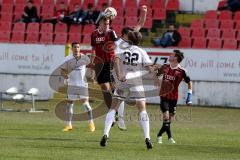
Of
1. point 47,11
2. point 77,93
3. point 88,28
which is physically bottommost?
point 77,93

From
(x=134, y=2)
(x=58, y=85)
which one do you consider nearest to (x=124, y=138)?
(x=58, y=85)

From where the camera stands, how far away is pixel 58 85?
2925 cm

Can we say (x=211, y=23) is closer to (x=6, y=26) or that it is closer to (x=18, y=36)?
(x=18, y=36)

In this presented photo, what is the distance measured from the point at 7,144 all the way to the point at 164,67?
12.2 ft

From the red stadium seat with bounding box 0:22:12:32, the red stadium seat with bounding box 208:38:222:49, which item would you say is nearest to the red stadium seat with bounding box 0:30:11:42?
the red stadium seat with bounding box 0:22:12:32

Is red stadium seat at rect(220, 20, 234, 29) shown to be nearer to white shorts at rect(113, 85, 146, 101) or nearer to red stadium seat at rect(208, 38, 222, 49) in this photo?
red stadium seat at rect(208, 38, 222, 49)

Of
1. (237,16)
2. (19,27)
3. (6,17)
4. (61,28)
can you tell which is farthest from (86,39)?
(237,16)

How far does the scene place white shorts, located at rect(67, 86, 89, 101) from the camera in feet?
65.1

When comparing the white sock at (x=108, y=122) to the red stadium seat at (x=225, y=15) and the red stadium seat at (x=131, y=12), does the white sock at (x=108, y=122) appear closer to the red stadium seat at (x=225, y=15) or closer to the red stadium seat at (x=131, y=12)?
the red stadium seat at (x=225, y=15)

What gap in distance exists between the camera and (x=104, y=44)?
18.8 metres

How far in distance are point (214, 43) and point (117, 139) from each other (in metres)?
12.7

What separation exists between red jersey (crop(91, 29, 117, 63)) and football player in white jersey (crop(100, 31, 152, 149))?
10.5ft

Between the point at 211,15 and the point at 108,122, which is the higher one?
the point at 211,15

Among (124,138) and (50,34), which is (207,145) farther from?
(50,34)
